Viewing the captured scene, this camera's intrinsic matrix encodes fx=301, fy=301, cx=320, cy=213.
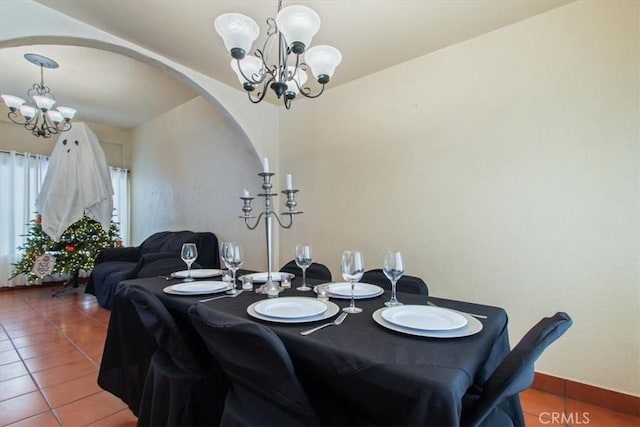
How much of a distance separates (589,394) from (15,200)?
23.2ft

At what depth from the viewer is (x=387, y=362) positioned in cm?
83

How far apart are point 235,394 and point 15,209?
18.8 ft

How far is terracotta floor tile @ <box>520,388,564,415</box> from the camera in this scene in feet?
5.91

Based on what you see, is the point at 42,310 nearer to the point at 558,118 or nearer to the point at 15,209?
the point at 15,209

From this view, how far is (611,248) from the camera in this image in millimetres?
1777

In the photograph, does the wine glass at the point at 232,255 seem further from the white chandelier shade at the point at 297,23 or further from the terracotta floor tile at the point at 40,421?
the terracotta floor tile at the point at 40,421

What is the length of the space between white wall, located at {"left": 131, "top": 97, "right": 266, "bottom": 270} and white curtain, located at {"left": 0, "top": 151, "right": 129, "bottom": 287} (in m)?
1.37

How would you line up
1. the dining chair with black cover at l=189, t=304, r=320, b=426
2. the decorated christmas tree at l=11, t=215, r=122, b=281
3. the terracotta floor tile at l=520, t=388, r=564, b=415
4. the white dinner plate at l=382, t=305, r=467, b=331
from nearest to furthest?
1. the dining chair with black cover at l=189, t=304, r=320, b=426
2. the white dinner plate at l=382, t=305, r=467, b=331
3. the terracotta floor tile at l=520, t=388, r=564, b=415
4. the decorated christmas tree at l=11, t=215, r=122, b=281

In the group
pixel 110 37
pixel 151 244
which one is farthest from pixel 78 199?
pixel 110 37

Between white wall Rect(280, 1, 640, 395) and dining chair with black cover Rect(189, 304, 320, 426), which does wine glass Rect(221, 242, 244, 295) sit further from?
white wall Rect(280, 1, 640, 395)

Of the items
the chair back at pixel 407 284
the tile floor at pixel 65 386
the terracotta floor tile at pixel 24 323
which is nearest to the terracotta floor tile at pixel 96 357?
the tile floor at pixel 65 386

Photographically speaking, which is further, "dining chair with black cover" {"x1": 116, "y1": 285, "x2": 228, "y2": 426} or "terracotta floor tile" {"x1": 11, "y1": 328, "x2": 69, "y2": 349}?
"terracotta floor tile" {"x1": 11, "y1": 328, "x2": 69, "y2": 349}

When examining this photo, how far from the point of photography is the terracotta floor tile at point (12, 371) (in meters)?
2.16

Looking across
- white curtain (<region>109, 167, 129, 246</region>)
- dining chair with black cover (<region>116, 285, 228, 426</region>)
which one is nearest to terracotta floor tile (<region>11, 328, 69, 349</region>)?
dining chair with black cover (<region>116, 285, 228, 426</region>)
